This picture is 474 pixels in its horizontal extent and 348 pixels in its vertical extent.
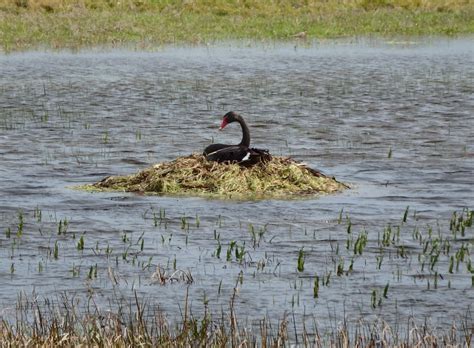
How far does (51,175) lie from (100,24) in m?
33.7

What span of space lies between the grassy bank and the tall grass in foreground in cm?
3728

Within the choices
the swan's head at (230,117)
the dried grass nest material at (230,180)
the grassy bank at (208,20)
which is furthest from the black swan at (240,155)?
the grassy bank at (208,20)

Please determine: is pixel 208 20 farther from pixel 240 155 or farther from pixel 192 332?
pixel 192 332

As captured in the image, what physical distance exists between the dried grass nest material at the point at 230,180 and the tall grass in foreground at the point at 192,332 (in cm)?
715

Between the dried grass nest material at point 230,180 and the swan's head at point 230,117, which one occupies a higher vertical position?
A: the swan's head at point 230,117

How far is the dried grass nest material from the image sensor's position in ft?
63.0

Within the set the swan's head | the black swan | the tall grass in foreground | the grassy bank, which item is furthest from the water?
the grassy bank

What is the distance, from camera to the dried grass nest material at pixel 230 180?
63.0 ft

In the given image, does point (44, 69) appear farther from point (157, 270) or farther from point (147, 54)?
point (157, 270)

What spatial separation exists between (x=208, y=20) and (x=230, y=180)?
40314 mm

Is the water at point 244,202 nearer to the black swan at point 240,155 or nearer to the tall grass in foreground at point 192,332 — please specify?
the tall grass in foreground at point 192,332

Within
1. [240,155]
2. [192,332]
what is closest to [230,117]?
[240,155]

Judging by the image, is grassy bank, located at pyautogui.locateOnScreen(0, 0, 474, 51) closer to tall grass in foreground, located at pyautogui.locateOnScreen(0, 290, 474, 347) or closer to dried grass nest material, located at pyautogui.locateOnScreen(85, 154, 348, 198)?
dried grass nest material, located at pyautogui.locateOnScreen(85, 154, 348, 198)

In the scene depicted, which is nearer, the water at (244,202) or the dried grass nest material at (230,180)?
the water at (244,202)
